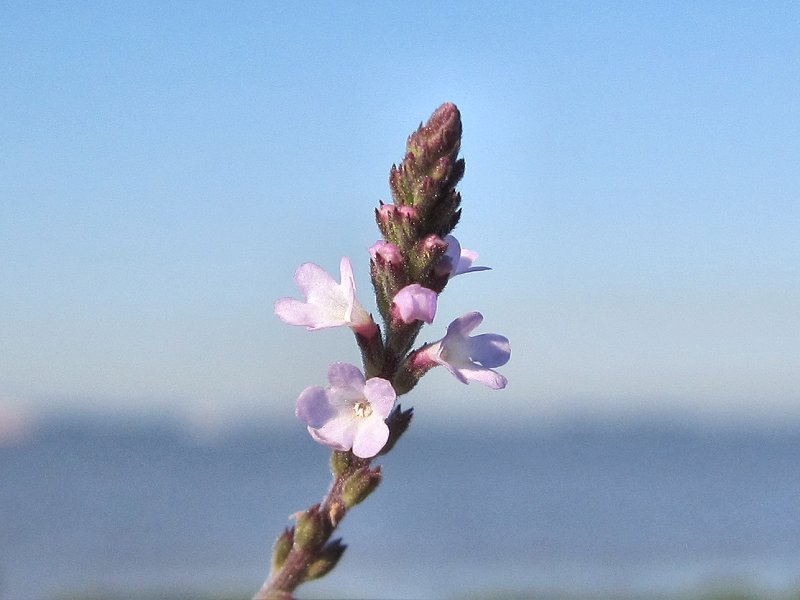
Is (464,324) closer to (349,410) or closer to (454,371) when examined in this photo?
(454,371)

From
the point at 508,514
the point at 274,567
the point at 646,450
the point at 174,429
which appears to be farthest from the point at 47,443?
the point at 274,567

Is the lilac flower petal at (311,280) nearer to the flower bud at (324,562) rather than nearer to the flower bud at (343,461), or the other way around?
the flower bud at (343,461)

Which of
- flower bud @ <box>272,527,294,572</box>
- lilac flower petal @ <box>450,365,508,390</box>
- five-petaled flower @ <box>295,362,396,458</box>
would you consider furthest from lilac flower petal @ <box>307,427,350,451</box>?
lilac flower petal @ <box>450,365,508,390</box>

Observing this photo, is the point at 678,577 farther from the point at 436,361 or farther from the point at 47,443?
the point at 47,443

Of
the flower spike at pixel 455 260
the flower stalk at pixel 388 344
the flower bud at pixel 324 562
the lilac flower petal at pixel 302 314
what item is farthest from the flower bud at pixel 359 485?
the flower spike at pixel 455 260

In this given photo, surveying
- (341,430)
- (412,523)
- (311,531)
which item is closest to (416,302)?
(341,430)

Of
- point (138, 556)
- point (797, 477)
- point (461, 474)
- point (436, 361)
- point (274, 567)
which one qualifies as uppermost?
point (797, 477)
